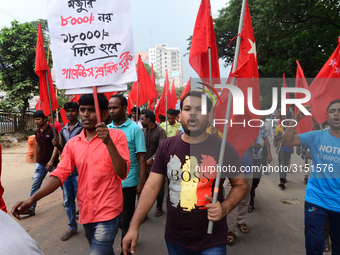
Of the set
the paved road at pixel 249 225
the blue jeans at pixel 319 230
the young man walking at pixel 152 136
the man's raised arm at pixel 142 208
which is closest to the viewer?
the man's raised arm at pixel 142 208

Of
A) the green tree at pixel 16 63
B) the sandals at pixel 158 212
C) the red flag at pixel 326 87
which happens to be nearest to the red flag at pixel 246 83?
the red flag at pixel 326 87

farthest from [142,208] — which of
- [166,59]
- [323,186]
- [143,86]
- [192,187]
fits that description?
[166,59]

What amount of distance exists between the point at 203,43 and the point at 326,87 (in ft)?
6.50

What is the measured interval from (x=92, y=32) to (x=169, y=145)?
1150mm

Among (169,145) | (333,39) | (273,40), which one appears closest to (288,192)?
(169,145)

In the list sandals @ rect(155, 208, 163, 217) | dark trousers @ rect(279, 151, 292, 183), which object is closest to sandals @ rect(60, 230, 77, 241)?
sandals @ rect(155, 208, 163, 217)

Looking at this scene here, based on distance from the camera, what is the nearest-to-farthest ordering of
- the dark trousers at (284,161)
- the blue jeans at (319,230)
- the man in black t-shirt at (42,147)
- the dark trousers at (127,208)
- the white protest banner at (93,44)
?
the white protest banner at (93,44), the blue jeans at (319,230), the dark trousers at (127,208), the man in black t-shirt at (42,147), the dark trousers at (284,161)

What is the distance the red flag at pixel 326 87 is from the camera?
12.0 feet

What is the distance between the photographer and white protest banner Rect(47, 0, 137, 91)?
6.75 feet

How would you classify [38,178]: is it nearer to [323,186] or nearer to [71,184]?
[71,184]

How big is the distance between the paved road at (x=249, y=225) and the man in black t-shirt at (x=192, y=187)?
179 cm

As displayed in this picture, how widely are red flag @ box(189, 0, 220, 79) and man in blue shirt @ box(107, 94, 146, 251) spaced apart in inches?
51.8

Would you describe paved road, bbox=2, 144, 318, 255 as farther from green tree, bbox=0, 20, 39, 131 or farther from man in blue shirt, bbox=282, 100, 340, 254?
green tree, bbox=0, 20, 39, 131

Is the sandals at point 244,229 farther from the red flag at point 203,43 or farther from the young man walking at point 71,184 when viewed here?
the young man walking at point 71,184
